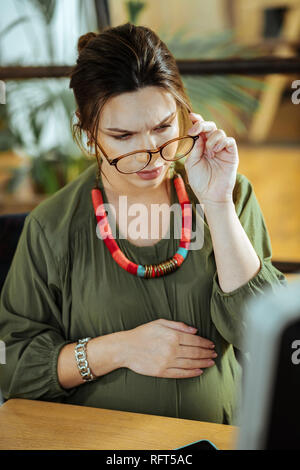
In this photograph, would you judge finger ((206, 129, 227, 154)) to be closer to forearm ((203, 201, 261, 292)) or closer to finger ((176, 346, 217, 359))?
forearm ((203, 201, 261, 292))

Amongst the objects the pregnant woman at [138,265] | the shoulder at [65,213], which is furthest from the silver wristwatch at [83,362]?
the shoulder at [65,213]

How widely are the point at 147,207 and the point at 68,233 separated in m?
0.20

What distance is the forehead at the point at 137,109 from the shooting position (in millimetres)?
1107

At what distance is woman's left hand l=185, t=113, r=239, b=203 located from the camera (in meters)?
1.12

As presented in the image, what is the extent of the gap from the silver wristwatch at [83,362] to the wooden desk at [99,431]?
110mm

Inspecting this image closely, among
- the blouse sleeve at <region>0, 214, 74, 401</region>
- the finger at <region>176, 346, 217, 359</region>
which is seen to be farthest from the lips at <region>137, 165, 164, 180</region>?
the finger at <region>176, 346, 217, 359</region>

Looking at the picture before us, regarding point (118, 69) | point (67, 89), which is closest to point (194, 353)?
point (118, 69)

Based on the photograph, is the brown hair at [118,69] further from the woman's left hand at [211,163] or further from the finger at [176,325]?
the finger at [176,325]

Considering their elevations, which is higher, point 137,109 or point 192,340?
point 137,109

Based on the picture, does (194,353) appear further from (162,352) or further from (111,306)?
(111,306)

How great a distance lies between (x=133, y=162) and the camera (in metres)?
1.15

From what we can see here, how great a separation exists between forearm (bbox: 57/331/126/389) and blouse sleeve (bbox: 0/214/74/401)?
18 millimetres

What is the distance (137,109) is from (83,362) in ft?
1.81
